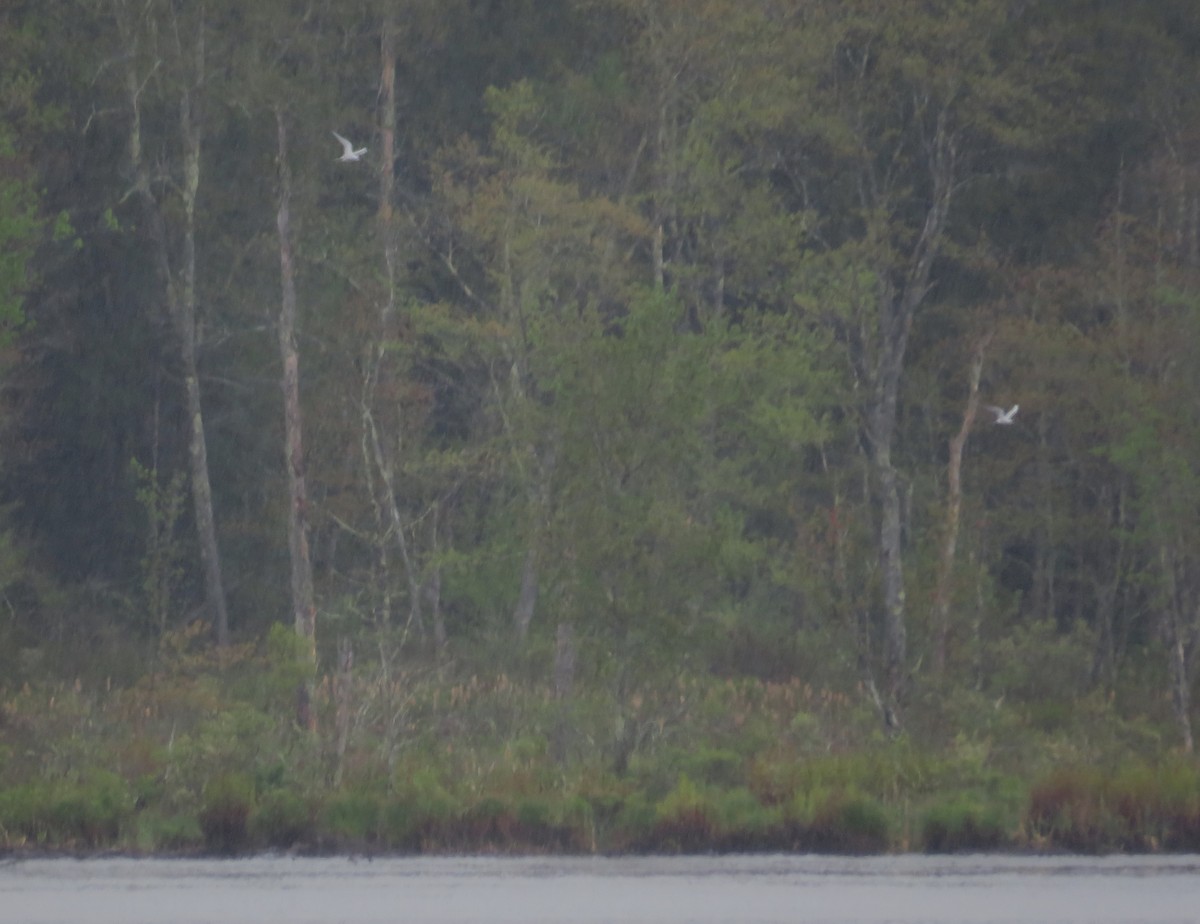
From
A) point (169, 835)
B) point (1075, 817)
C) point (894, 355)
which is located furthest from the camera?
point (894, 355)

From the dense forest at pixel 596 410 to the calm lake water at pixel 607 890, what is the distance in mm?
890

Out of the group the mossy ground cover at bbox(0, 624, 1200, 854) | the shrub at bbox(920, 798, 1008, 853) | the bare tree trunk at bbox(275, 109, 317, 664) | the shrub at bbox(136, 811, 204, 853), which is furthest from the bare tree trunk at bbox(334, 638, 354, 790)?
the bare tree trunk at bbox(275, 109, 317, 664)

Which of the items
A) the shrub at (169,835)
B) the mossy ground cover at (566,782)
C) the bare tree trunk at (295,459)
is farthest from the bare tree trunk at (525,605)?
the shrub at (169,835)

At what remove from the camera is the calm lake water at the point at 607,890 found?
938 centimetres

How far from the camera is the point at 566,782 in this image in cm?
1271

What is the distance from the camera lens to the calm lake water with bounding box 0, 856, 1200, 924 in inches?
369

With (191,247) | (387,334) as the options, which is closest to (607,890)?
(387,334)

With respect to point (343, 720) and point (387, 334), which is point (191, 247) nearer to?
point (387, 334)

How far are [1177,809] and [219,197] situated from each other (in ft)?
67.7

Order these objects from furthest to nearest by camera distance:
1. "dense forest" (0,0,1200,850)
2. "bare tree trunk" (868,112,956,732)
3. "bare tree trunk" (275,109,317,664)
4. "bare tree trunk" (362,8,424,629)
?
"bare tree trunk" (868,112,956,732) → "bare tree trunk" (275,109,317,664) → "bare tree trunk" (362,8,424,629) → "dense forest" (0,0,1200,850)

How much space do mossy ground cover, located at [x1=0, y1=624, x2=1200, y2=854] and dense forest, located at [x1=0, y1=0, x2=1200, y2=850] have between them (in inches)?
3.2

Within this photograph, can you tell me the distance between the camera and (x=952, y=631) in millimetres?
20891

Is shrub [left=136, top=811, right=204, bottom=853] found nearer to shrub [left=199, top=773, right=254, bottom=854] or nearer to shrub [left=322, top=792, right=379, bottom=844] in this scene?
shrub [left=199, top=773, right=254, bottom=854]

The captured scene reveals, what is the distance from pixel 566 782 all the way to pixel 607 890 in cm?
272
